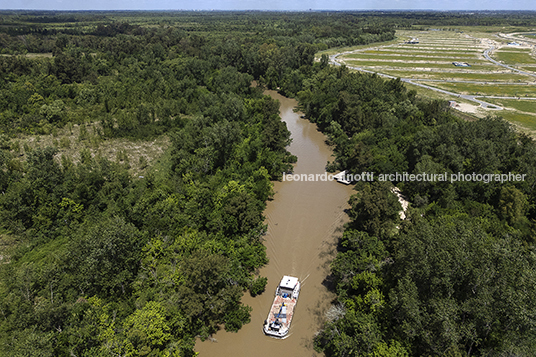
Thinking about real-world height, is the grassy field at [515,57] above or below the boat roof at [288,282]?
above

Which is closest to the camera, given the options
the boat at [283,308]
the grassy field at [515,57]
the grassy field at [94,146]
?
the boat at [283,308]

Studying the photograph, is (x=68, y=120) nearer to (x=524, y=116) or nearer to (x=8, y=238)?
(x=8, y=238)

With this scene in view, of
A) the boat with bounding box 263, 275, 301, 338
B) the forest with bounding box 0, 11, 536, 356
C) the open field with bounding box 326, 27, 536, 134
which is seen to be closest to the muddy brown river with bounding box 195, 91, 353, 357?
the boat with bounding box 263, 275, 301, 338

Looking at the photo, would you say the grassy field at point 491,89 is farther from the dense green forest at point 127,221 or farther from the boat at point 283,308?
the boat at point 283,308

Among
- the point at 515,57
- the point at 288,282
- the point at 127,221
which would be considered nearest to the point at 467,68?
the point at 515,57

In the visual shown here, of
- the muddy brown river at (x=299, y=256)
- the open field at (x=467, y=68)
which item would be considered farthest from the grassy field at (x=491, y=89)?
the muddy brown river at (x=299, y=256)

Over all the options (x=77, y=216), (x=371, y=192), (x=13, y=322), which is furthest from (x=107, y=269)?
(x=371, y=192)

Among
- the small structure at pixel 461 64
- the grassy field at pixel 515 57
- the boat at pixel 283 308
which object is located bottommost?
the boat at pixel 283 308

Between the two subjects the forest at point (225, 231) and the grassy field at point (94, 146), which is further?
the grassy field at point (94, 146)
